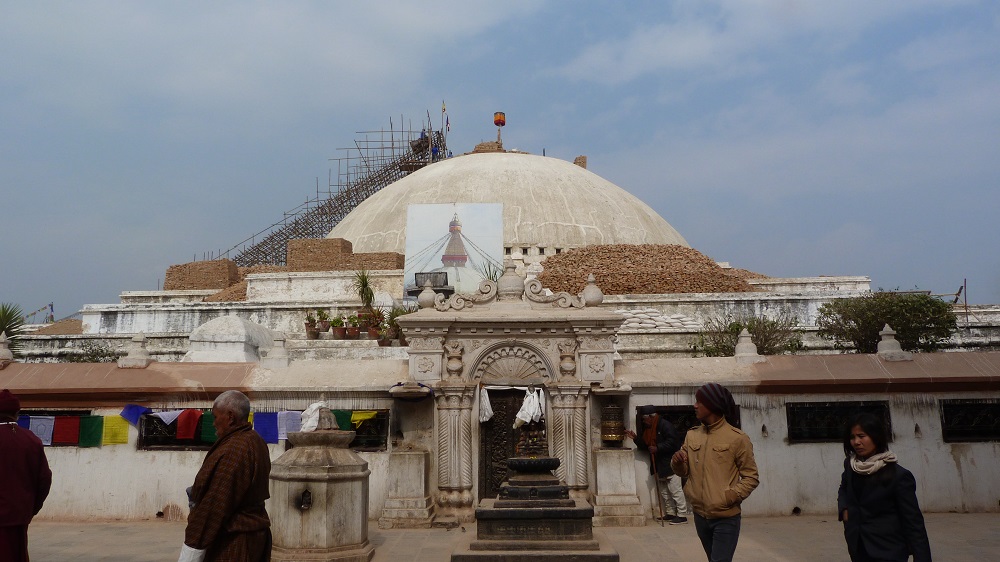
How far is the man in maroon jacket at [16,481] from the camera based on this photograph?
5031 millimetres

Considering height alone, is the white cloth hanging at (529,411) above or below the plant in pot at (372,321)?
below

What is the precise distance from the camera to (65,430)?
10.8 m

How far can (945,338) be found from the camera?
55.8 ft

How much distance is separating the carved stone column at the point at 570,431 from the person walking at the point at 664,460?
664 millimetres

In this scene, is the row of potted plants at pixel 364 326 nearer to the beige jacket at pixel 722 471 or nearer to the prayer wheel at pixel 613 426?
the prayer wheel at pixel 613 426

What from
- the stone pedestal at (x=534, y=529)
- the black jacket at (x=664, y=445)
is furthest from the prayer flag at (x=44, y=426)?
the black jacket at (x=664, y=445)

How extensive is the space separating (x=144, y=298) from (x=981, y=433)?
2889 centimetres

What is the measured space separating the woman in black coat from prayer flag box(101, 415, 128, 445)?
967cm

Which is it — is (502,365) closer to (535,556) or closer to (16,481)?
(535,556)

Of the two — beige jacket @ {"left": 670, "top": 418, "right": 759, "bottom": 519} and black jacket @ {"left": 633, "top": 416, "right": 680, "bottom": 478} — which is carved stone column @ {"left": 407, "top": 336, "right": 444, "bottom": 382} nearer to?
black jacket @ {"left": 633, "top": 416, "right": 680, "bottom": 478}

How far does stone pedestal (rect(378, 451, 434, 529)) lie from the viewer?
390 inches

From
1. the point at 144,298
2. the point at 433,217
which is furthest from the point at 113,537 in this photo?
the point at 144,298

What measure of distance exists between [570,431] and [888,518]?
6.04 meters

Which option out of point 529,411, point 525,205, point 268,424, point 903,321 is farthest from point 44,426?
point 525,205
